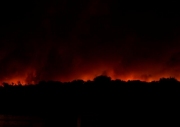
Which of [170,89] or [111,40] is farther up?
[111,40]

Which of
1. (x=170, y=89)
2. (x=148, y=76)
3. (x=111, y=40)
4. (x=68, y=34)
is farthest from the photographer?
(x=68, y=34)

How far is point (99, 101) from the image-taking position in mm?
10008

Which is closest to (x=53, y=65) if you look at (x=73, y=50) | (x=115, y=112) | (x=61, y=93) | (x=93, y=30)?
(x=73, y=50)

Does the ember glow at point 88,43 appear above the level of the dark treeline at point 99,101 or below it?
above

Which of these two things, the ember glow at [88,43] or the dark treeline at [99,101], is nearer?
the dark treeline at [99,101]

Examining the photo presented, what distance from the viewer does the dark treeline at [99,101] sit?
31.1 feet

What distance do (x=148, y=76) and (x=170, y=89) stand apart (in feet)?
8.11

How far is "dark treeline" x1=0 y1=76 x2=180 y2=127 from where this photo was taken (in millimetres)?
9492

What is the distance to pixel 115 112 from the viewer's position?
1008 cm

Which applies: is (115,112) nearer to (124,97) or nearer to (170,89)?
(124,97)

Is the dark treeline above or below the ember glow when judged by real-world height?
below

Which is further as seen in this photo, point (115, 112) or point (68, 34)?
point (68, 34)

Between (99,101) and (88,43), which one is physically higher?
(88,43)

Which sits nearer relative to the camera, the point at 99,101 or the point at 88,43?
the point at 99,101
